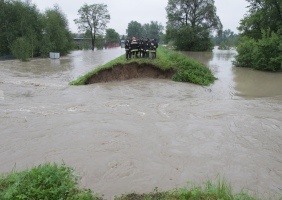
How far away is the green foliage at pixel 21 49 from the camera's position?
3359 centimetres

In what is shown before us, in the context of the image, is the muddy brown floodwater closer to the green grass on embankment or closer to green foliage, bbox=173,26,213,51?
the green grass on embankment

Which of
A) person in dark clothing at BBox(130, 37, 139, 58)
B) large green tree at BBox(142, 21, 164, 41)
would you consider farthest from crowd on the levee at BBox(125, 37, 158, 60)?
large green tree at BBox(142, 21, 164, 41)

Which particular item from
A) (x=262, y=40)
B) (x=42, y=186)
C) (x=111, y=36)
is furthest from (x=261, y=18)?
(x=111, y=36)

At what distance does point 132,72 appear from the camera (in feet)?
55.6

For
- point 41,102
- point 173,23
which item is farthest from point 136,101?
point 173,23

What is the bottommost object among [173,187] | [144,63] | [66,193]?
[173,187]

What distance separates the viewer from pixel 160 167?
18.2ft

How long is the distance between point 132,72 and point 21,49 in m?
23.2

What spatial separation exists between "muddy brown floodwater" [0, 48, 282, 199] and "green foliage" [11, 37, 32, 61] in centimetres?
2303

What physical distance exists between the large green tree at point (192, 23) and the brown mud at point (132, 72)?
37.7 m

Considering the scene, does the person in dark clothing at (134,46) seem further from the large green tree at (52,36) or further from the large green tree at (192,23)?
the large green tree at (192,23)

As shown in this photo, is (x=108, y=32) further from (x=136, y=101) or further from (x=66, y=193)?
(x=66, y=193)

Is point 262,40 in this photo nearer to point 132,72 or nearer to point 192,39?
point 132,72

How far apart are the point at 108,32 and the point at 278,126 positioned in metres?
93.3
